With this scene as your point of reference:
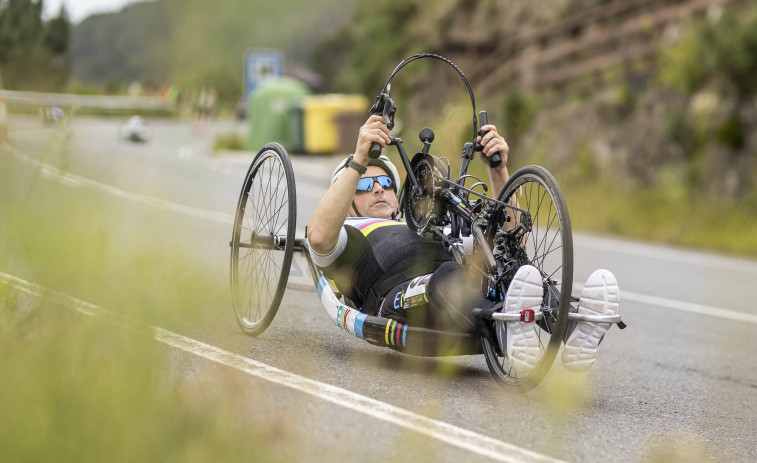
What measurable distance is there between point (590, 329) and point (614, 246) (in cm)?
1016

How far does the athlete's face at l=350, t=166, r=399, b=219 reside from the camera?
19.9 ft

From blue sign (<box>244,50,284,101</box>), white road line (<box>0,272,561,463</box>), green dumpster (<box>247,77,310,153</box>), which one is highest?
blue sign (<box>244,50,284,101</box>)

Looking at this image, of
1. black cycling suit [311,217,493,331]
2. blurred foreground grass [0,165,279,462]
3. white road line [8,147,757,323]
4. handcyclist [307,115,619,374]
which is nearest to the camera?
blurred foreground grass [0,165,279,462]

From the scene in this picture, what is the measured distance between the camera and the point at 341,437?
406cm

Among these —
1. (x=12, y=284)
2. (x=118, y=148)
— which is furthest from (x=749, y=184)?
(x=12, y=284)

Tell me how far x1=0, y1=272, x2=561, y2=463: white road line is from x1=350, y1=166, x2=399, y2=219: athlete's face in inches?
44.8

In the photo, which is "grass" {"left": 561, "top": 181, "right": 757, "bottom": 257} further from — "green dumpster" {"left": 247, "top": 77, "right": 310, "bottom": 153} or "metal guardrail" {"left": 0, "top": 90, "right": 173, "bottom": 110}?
"green dumpster" {"left": 247, "top": 77, "right": 310, "bottom": 153}

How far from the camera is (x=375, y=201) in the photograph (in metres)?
6.09

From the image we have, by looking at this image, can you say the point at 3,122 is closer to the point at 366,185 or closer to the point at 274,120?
the point at 366,185

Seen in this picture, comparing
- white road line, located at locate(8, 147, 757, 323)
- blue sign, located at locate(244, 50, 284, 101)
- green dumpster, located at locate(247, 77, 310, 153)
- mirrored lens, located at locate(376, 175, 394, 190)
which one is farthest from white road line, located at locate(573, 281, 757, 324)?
blue sign, located at locate(244, 50, 284, 101)

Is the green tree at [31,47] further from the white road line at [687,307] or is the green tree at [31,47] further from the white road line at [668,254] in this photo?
the white road line at [668,254]

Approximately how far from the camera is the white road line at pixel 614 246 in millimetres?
7122

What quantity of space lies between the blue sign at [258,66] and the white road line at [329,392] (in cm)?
2871

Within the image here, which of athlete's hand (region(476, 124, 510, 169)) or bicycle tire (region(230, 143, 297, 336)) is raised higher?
athlete's hand (region(476, 124, 510, 169))
